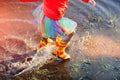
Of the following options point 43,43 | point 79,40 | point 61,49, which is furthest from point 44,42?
point 79,40

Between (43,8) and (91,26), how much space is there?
178cm

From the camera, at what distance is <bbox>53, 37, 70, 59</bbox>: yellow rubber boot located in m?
5.37

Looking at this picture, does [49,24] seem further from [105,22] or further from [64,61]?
[105,22]

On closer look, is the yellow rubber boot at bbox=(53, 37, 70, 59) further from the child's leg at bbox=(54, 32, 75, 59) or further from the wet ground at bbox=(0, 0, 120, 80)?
the wet ground at bbox=(0, 0, 120, 80)

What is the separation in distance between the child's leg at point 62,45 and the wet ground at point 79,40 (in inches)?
4.3

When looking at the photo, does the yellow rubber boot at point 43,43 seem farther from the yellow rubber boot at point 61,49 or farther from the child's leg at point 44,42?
the yellow rubber boot at point 61,49

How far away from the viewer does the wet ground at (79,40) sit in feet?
17.3

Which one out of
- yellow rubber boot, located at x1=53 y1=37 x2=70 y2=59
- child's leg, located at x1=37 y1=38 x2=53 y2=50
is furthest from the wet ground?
child's leg, located at x1=37 y1=38 x2=53 y2=50

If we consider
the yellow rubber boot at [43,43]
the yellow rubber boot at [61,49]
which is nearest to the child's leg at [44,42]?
the yellow rubber boot at [43,43]

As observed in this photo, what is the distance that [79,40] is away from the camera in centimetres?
606

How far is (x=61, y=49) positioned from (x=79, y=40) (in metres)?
0.69

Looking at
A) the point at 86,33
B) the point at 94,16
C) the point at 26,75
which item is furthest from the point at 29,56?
the point at 94,16

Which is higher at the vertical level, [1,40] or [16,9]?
[16,9]

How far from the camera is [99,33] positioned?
633 centimetres
